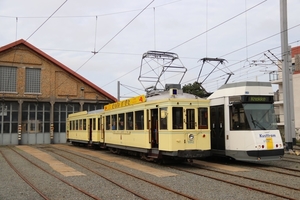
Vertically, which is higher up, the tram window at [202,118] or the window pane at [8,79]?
the window pane at [8,79]

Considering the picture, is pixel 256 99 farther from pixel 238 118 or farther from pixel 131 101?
pixel 131 101

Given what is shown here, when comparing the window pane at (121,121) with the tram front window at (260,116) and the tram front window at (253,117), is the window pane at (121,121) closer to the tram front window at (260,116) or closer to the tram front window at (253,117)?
the tram front window at (253,117)

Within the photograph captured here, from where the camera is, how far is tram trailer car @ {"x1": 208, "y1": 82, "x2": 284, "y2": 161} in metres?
12.8

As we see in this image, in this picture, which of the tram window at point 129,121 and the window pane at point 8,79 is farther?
the window pane at point 8,79

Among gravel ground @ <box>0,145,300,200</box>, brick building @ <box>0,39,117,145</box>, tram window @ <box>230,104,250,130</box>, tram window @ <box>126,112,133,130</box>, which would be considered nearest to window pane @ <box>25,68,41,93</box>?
brick building @ <box>0,39,117,145</box>

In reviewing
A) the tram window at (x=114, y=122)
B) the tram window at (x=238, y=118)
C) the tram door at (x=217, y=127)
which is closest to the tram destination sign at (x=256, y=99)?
the tram window at (x=238, y=118)

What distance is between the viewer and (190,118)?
523 inches

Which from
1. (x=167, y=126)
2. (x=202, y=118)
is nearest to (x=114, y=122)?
(x=167, y=126)

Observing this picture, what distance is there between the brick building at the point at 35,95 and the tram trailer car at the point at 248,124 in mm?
25712

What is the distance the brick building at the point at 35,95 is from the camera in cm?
3431

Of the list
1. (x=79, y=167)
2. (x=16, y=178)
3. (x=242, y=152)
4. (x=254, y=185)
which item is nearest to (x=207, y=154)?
(x=242, y=152)

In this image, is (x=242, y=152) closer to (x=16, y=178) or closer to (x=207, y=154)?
(x=207, y=154)

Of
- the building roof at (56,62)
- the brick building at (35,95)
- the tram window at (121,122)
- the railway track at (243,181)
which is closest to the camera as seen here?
the railway track at (243,181)

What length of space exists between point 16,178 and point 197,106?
6.86 m
